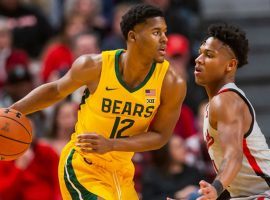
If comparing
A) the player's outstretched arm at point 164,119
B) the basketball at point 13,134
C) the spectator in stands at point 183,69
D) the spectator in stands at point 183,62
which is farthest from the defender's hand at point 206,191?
the spectator in stands at point 183,62

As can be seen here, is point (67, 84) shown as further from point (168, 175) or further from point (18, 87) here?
point (18, 87)

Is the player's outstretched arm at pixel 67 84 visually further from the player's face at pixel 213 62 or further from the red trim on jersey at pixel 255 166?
the red trim on jersey at pixel 255 166

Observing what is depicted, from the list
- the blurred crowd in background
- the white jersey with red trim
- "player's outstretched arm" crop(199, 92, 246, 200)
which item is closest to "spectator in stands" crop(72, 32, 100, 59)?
the blurred crowd in background

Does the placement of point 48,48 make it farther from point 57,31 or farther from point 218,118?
point 218,118

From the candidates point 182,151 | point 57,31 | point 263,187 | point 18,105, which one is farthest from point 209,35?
point 57,31

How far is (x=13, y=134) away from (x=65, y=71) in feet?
11.9

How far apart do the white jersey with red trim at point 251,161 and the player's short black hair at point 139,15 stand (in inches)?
33.4

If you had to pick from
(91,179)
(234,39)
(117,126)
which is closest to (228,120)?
(234,39)

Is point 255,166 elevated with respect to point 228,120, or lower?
lower

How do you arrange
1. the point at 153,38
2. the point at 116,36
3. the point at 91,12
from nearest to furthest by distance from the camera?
the point at 153,38
the point at 116,36
the point at 91,12

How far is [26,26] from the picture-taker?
36.4ft

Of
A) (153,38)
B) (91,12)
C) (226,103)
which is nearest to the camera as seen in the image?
(226,103)

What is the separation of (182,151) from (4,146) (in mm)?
2838

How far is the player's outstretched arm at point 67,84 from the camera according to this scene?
20.7 ft
